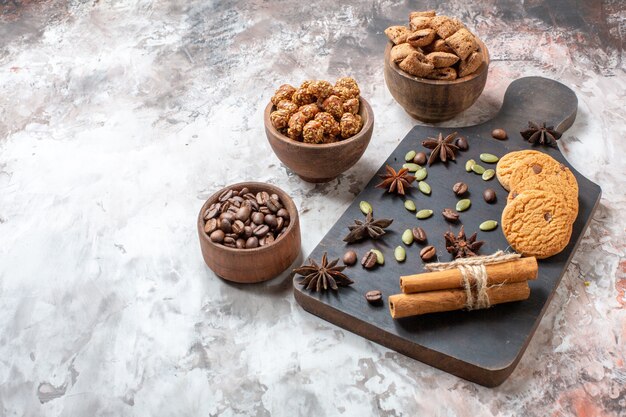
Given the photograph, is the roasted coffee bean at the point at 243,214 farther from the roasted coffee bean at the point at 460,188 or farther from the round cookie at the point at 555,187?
the round cookie at the point at 555,187

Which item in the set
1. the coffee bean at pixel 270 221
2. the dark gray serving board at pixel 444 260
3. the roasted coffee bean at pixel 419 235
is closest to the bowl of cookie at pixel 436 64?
the dark gray serving board at pixel 444 260

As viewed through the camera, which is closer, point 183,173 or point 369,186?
point 369,186

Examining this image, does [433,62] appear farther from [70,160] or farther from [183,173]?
[70,160]

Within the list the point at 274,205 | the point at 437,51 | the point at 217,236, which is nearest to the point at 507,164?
the point at 437,51

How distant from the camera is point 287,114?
2457 millimetres

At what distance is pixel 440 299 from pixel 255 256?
23.8 inches

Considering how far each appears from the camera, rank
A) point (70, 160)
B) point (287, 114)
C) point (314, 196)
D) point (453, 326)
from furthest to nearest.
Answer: point (70, 160)
point (314, 196)
point (287, 114)
point (453, 326)

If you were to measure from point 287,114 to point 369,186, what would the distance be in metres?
0.41

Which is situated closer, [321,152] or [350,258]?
[350,258]

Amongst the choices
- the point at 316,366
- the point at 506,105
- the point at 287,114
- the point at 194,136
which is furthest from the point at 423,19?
the point at 316,366

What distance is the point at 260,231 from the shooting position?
2.23 metres

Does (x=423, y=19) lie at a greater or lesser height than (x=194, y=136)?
greater

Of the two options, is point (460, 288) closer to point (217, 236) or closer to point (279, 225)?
point (279, 225)

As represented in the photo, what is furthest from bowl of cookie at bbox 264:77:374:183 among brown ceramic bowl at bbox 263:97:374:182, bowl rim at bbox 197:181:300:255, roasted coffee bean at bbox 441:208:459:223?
roasted coffee bean at bbox 441:208:459:223
